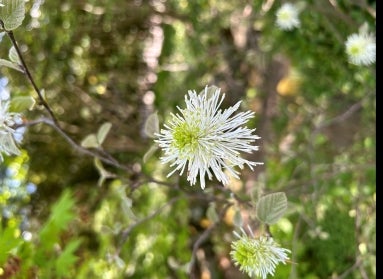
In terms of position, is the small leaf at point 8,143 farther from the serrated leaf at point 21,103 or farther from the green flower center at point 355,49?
the green flower center at point 355,49

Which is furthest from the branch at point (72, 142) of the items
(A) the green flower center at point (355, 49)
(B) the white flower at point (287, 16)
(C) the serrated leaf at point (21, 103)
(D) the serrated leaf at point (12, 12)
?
(B) the white flower at point (287, 16)

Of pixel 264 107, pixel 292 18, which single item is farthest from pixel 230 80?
pixel 292 18

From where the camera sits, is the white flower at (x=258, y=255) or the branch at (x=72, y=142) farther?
the branch at (x=72, y=142)

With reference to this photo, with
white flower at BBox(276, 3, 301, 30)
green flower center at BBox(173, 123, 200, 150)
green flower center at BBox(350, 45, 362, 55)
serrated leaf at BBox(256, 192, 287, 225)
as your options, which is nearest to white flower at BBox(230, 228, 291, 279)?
serrated leaf at BBox(256, 192, 287, 225)

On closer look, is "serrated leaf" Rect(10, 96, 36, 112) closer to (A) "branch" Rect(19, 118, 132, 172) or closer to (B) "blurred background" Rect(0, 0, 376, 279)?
(A) "branch" Rect(19, 118, 132, 172)

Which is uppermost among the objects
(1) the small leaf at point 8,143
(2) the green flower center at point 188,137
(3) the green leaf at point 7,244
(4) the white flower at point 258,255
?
(2) the green flower center at point 188,137
